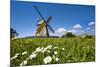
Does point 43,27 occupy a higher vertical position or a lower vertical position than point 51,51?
higher

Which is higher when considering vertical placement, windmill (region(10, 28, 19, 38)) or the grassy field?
windmill (region(10, 28, 19, 38))

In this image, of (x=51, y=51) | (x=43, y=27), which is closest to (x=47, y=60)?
(x=51, y=51)

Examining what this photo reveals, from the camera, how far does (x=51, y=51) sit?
77.5 inches

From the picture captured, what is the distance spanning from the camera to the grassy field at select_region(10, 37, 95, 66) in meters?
1.86

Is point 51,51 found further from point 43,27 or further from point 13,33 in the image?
point 13,33

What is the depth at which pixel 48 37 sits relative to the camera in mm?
1964

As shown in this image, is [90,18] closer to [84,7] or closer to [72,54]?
[84,7]

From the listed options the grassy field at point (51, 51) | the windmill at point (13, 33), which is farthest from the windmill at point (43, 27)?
the windmill at point (13, 33)

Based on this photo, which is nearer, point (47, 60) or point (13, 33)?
point (13, 33)

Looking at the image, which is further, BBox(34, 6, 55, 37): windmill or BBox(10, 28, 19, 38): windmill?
BBox(34, 6, 55, 37): windmill

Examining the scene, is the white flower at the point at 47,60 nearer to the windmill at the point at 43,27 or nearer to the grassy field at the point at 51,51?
the grassy field at the point at 51,51

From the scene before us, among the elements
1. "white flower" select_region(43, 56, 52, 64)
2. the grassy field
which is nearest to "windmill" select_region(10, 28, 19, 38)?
the grassy field

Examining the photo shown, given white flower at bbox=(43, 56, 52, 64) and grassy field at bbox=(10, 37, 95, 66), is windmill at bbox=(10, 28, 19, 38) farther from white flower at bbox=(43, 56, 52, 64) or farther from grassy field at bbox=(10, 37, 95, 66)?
white flower at bbox=(43, 56, 52, 64)
